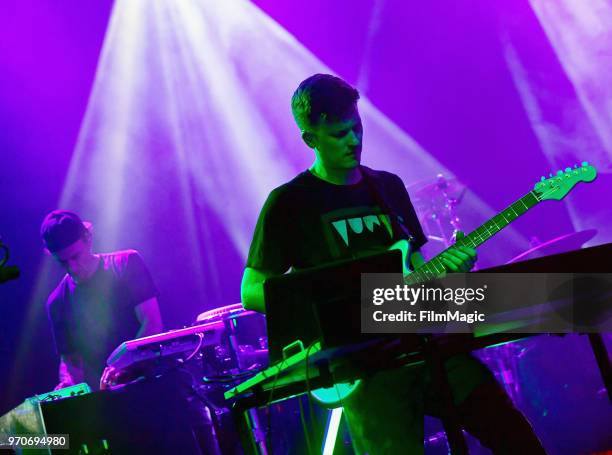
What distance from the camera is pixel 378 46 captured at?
20.5 ft

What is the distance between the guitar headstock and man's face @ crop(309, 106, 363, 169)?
78 centimetres

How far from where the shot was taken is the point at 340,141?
265 centimetres

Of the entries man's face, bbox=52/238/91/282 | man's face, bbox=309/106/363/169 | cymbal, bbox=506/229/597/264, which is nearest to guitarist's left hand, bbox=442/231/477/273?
man's face, bbox=309/106/363/169

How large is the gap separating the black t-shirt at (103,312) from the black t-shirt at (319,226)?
2.01 m

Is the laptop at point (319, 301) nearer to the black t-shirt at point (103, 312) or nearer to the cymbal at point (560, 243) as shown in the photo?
the black t-shirt at point (103, 312)

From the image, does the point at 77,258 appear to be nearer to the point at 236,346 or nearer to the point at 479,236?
the point at 236,346

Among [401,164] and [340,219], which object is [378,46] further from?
[340,219]

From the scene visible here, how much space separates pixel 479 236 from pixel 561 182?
59cm

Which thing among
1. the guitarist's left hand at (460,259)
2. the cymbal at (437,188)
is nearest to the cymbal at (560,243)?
the cymbal at (437,188)

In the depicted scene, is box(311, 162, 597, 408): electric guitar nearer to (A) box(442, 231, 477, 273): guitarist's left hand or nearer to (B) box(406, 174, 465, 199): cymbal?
(A) box(442, 231, 477, 273): guitarist's left hand

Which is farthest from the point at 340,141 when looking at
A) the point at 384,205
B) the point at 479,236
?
the point at 479,236

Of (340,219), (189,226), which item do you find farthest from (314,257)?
(189,226)

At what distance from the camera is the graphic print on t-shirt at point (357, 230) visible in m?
2.54

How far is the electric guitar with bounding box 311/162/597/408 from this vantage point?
6.91ft
